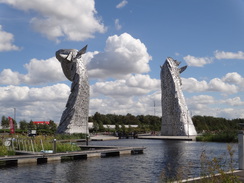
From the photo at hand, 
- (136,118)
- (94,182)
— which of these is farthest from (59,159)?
(136,118)

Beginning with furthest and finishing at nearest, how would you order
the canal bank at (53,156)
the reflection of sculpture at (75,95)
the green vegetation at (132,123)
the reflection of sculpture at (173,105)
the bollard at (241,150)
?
1. the green vegetation at (132,123)
2. the reflection of sculpture at (173,105)
3. the reflection of sculpture at (75,95)
4. the canal bank at (53,156)
5. the bollard at (241,150)

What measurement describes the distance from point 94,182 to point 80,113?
1324 inches

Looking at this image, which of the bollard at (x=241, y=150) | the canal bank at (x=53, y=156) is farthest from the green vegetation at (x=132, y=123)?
the bollard at (x=241, y=150)

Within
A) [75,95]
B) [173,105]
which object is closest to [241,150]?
[75,95]

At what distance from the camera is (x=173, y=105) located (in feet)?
159

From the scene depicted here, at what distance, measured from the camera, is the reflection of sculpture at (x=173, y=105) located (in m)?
47.1

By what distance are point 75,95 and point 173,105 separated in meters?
14.5

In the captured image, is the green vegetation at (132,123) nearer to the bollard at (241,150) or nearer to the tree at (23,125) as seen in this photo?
the tree at (23,125)

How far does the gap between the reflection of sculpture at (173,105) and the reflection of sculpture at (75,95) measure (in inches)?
477

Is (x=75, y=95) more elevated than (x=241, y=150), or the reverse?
(x=75, y=95)

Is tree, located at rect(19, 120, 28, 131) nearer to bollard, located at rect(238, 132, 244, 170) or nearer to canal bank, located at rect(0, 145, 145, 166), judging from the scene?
canal bank, located at rect(0, 145, 145, 166)

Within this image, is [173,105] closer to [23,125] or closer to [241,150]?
[241,150]

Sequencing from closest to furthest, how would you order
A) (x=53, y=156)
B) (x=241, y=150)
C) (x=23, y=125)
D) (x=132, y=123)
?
(x=241, y=150), (x=53, y=156), (x=23, y=125), (x=132, y=123)

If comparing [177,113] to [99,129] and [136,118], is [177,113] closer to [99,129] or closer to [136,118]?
[99,129]
